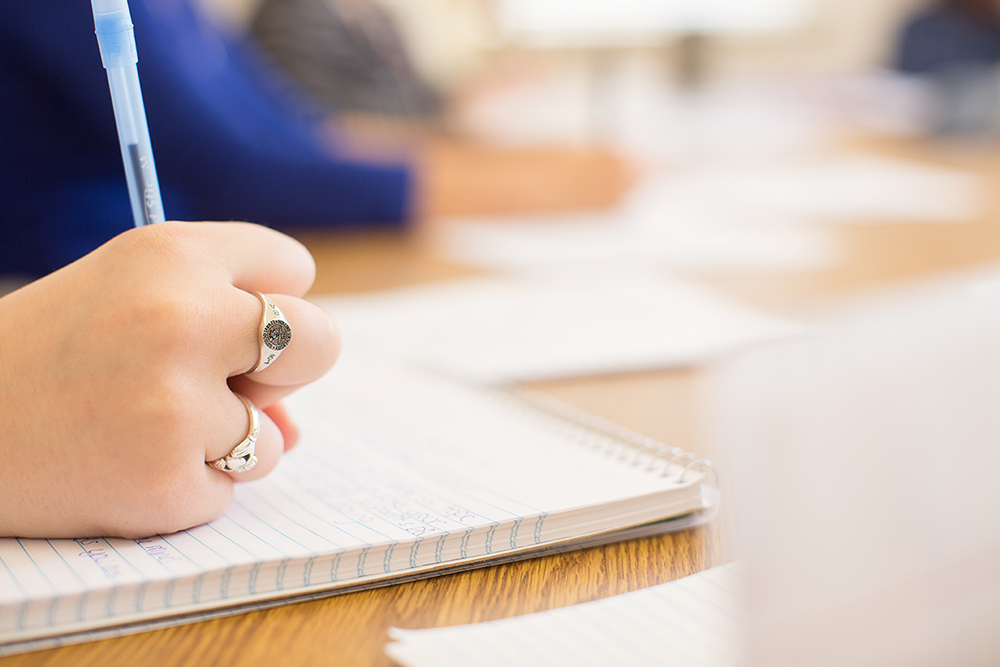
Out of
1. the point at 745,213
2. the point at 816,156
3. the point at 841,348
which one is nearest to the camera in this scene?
the point at 841,348

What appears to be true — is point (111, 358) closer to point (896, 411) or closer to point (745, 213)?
point (896, 411)

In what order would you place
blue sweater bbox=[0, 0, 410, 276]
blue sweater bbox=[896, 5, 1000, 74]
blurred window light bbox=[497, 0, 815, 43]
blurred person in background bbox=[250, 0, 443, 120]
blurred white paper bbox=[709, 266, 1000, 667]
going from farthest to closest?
blurred window light bbox=[497, 0, 815, 43]
blue sweater bbox=[896, 5, 1000, 74]
blurred person in background bbox=[250, 0, 443, 120]
blue sweater bbox=[0, 0, 410, 276]
blurred white paper bbox=[709, 266, 1000, 667]

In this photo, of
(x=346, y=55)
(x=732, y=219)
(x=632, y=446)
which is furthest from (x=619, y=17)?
(x=632, y=446)

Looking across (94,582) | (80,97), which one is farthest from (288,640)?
(80,97)

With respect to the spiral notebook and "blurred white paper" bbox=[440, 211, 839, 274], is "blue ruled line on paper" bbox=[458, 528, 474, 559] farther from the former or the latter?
"blurred white paper" bbox=[440, 211, 839, 274]

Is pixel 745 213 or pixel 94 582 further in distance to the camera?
pixel 745 213

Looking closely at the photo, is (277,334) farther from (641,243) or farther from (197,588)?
(641,243)

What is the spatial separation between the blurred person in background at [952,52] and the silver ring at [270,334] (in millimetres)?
1938

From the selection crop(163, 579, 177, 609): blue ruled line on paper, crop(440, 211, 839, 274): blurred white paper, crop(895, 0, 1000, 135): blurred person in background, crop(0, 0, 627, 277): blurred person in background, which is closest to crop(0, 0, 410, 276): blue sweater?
crop(0, 0, 627, 277): blurred person in background

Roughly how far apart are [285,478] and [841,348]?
231 millimetres

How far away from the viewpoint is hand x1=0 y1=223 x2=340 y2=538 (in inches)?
9.4

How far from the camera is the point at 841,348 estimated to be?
343 mm

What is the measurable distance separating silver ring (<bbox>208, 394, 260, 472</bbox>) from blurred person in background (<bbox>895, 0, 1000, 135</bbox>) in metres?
1.95

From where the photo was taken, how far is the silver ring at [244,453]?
10.3 inches
